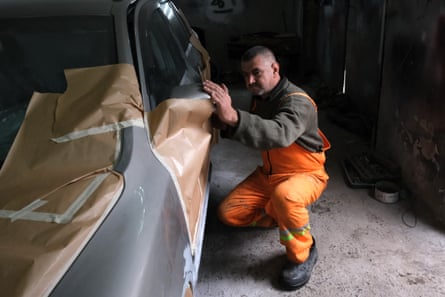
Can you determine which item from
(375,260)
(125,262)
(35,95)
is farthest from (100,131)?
(375,260)

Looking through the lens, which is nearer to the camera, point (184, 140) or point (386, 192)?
point (184, 140)

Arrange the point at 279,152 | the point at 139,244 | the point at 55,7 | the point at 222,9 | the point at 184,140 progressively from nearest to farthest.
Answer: the point at 139,244 < the point at 184,140 < the point at 55,7 < the point at 279,152 < the point at 222,9

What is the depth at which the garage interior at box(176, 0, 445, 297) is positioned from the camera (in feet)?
7.25

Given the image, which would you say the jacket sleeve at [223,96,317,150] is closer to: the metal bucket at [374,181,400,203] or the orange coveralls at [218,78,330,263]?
the orange coveralls at [218,78,330,263]

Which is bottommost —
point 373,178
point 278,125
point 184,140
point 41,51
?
point 373,178

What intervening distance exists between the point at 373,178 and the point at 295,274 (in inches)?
49.9

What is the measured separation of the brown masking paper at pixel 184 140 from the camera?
55.5 inches

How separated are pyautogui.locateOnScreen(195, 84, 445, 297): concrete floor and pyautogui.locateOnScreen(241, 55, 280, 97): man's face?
37.7 inches

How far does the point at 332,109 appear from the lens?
4820mm

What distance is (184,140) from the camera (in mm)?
1547

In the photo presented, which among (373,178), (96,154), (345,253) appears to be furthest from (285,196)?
(373,178)

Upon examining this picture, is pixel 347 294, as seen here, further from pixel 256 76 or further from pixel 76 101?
pixel 76 101

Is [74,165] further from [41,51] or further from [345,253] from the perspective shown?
[345,253]

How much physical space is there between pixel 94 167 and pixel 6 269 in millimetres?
384
